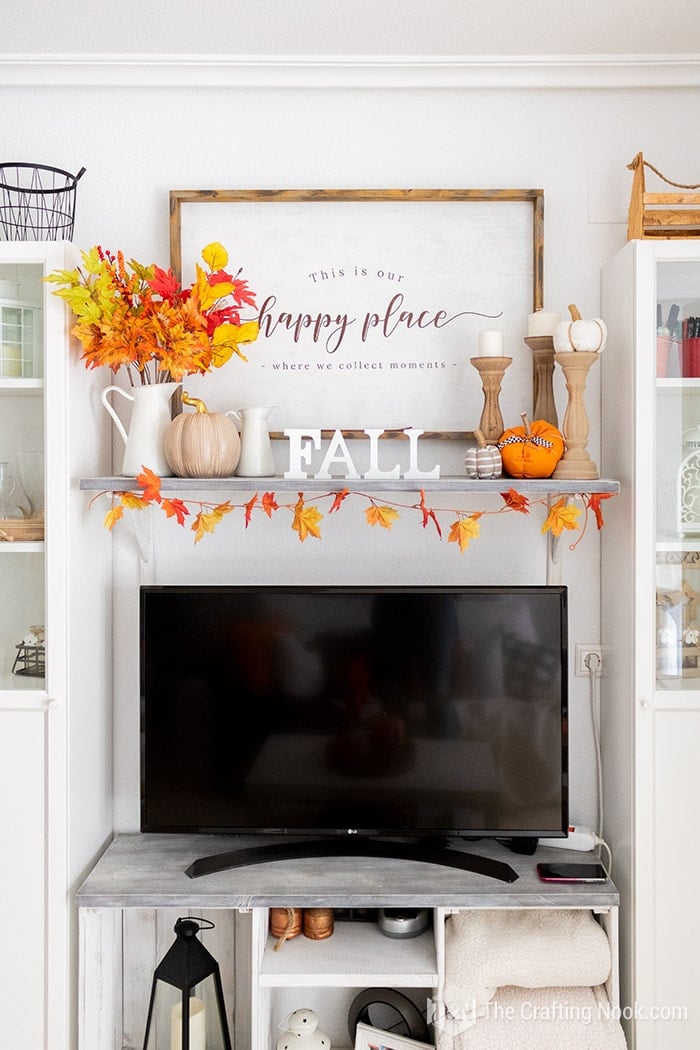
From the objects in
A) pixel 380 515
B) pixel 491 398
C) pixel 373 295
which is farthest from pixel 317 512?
pixel 373 295

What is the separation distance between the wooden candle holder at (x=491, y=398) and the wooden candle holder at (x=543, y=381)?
8cm

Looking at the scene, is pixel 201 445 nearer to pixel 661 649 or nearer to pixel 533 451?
pixel 533 451

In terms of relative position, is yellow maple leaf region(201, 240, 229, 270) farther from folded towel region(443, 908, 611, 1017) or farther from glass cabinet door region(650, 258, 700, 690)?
folded towel region(443, 908, 611, 1017)

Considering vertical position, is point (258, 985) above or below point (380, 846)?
below

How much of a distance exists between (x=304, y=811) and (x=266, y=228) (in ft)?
4.68

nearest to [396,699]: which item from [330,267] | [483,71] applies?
[330,267]

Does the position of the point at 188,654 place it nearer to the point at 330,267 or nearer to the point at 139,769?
the point at 139,769

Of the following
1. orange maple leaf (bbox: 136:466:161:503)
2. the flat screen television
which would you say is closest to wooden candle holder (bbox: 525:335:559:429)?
the flat screen television

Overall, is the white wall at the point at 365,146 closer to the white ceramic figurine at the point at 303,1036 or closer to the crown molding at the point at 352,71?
the crown molding at the point at 352,71

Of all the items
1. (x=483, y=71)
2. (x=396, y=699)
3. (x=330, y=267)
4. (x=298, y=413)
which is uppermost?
(x=483, y=71)

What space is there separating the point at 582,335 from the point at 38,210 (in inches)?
51.7

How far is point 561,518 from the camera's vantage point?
2.05 meters

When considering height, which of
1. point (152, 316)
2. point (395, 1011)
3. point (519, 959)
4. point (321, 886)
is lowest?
point (395, 1011)

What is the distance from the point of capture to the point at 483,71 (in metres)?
2.21
